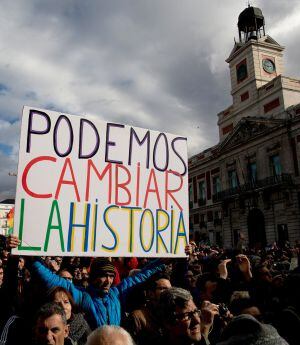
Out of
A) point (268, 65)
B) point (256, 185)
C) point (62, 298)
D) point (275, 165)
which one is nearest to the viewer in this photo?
point (62, 298)

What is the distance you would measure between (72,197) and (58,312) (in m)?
0.98

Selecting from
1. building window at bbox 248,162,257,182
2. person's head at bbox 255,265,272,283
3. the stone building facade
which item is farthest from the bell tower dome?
person's head at bbox 255,265,272,283

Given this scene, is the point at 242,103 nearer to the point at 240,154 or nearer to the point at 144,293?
the point at 240,154

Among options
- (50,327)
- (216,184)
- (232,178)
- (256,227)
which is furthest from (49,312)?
(216,184)

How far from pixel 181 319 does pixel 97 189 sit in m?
1.43

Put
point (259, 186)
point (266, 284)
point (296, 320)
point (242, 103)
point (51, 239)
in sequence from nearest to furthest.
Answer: point (296, 320) < point (51, 239) < point (266, 284) < point (259, 186) < point (242, 103)

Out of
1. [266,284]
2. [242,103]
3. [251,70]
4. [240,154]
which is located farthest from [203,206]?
[266,284]

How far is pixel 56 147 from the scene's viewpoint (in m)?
3.03

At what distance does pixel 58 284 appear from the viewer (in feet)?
9.00

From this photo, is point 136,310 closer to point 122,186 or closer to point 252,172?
point 122,186

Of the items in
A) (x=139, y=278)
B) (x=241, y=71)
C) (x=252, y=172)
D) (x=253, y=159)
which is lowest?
(x=139, y=278)

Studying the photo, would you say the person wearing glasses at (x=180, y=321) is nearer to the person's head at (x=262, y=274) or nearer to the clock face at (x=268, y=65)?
the person's head at (x=262, y=274)

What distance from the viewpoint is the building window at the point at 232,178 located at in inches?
1190

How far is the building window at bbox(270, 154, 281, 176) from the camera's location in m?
26.4
